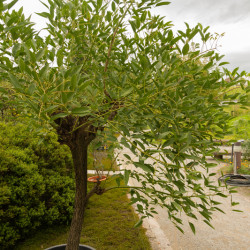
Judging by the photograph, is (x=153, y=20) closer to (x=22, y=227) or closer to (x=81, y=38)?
(x=81, y=38)

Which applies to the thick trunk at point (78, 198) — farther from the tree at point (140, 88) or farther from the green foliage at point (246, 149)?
the green foliage at point (246, 149)

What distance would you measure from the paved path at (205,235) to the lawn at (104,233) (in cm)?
30

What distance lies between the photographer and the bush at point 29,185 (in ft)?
11.4

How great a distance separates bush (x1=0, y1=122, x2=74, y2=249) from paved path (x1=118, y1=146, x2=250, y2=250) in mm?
1386

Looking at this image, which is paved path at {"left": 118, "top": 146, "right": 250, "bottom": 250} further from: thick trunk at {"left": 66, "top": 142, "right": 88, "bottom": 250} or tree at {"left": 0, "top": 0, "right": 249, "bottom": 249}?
tree at {"left": 0, "top": 0, "right": 249, "bottom": 249}

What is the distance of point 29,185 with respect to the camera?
3.66 metres

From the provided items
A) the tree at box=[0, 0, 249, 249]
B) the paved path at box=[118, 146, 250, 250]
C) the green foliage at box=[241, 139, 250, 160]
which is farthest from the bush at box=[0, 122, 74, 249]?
the green foliage at box=[241, 139, 250, 160]

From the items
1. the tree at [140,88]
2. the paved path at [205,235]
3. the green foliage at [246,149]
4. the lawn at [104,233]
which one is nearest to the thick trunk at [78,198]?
the tree at [140,88]

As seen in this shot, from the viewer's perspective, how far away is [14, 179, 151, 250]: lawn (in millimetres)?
3781

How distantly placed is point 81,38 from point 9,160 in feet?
8.26

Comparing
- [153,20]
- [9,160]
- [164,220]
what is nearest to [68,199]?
[9,160]

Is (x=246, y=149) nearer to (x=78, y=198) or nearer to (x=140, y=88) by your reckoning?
(x=78, y=198)

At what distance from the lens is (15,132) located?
4.34 metres

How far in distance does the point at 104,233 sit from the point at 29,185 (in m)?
1.59
